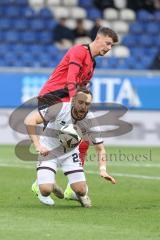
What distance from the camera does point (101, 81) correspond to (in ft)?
64.0

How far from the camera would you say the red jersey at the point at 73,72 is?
10281 mm

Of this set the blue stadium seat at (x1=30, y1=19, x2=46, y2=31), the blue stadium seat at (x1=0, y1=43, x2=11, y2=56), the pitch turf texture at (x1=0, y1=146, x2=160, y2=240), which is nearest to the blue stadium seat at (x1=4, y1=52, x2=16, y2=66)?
the blue stadium seat at (x1=0, y1=43, x2=11, y2=56)

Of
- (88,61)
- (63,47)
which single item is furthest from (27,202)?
(63,47)

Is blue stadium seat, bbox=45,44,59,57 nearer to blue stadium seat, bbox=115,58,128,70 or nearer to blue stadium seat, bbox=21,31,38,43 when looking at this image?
blue stadium seat, bbox=21,31,38,43

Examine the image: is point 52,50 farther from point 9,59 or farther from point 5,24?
point 5,24

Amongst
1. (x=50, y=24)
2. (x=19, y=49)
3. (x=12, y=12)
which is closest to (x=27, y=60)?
(x=19, y=49)

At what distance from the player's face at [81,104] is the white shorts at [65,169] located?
0.58 metres

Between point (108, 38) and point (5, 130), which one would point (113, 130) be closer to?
point (5, 130)

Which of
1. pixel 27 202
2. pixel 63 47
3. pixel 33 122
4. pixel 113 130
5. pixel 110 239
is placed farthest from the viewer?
pixel 63 47

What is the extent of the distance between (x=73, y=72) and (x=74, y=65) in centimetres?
10

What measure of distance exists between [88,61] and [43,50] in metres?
13.5

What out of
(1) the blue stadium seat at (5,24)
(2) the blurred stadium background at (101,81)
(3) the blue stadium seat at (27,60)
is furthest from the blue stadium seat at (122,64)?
(1) the blue stadium seat at (5,24)

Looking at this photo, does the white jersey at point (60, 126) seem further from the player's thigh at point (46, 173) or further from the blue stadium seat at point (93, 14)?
the blue stadium seat at point (93, 14)

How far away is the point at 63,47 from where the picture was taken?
928 inches
